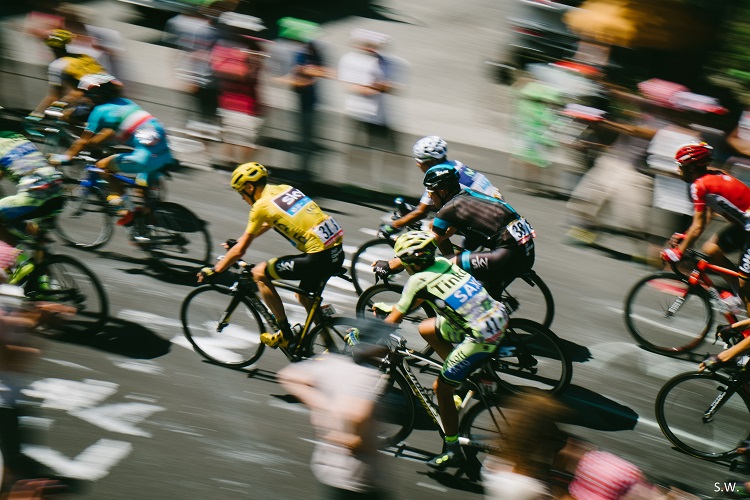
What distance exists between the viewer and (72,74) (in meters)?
10.5

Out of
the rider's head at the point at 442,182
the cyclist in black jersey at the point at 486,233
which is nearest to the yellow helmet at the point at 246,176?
the cyclist in black jersey at the point at 486,233

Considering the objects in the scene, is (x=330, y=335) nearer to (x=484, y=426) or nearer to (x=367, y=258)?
(x=484, y=426)

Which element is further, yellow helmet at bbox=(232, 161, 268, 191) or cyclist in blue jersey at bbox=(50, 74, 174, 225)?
cyclist in blue jersey at bbox=(50, 74, 174, 225)

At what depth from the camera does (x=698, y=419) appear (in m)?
7.04

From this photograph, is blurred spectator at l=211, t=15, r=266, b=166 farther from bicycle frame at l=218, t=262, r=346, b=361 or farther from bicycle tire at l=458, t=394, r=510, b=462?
bicycle tire at l=458, t=394, r=510, b=462

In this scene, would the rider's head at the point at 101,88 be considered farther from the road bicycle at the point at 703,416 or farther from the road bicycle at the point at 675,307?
the road bicycle at the point at 703,416

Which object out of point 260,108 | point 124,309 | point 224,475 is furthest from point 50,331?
point 260,108

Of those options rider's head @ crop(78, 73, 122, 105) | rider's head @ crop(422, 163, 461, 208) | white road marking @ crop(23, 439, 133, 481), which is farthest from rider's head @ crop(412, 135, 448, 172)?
white road marking @ crop(23, 439, 133, 481)

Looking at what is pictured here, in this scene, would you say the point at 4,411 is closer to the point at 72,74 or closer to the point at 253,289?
the point at 253,289

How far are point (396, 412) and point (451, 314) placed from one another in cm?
113

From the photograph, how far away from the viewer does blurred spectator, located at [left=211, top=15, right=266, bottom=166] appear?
1120 cm

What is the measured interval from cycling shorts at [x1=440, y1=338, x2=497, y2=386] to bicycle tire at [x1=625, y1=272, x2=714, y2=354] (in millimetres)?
3211

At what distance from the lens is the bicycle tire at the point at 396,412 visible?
6.51m

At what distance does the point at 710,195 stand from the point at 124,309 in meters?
6.39
